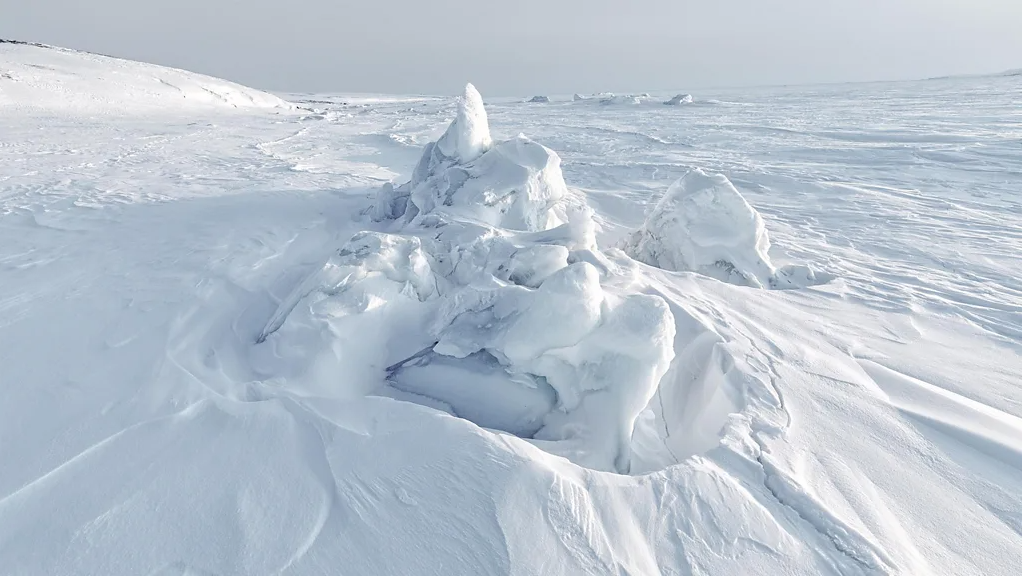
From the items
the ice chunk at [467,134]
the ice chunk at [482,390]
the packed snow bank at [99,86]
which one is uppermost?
the packed snow bank at [99,86]

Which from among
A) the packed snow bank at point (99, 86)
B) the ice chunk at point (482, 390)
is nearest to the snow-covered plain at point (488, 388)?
the ice chunk at point (482, 390)

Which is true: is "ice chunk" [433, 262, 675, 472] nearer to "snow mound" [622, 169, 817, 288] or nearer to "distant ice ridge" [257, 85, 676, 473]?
"distant ice ridge" [257, 85, 676, 473]

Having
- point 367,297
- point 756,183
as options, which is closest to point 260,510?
point 367,297

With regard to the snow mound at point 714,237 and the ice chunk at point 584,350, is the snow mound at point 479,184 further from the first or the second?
the ice chunk at point 584,350

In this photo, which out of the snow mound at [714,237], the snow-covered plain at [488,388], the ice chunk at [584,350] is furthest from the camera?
the snow mound at [714,237]

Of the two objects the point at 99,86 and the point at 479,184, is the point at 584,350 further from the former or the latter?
the point at 99,86

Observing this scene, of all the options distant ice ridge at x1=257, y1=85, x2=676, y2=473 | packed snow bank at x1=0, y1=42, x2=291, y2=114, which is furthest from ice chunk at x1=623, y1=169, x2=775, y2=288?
packed snow bank at x1=0, y1=42, x2=291, y2=114

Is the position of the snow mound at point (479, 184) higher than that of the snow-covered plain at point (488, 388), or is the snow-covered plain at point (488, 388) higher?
the snow mound at point (479, 184)
